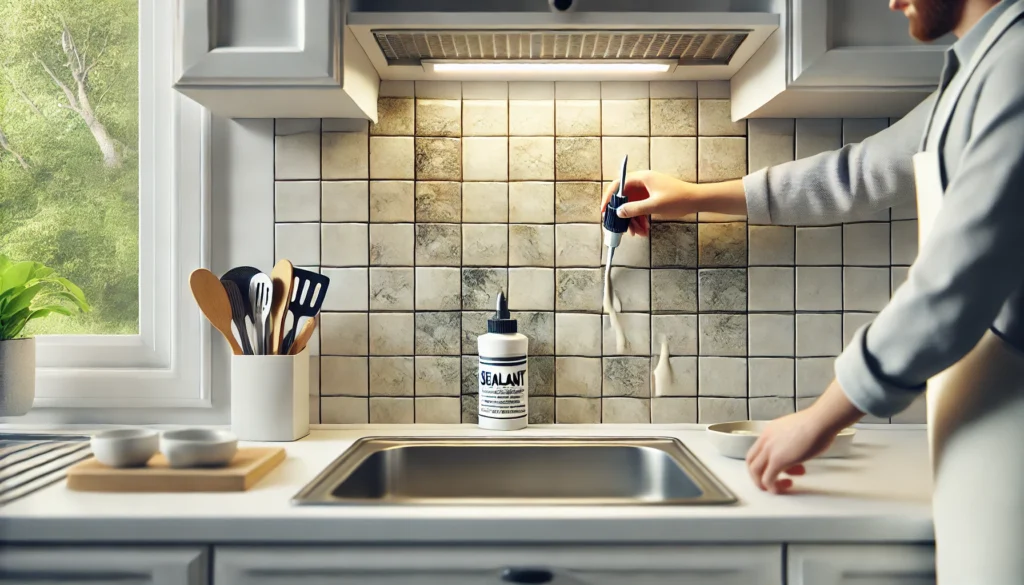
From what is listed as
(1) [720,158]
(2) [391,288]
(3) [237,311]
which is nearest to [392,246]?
(2) [391,288]

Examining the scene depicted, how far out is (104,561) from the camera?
0.90m

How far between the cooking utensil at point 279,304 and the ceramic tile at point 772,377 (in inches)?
35.6

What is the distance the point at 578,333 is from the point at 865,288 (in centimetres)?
58

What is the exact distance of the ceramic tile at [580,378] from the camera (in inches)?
57.6

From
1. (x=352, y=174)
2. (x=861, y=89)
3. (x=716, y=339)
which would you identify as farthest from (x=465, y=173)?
(x=861, y=89)

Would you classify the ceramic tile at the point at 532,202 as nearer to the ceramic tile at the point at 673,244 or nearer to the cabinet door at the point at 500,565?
the ceramic tile at the point at 673,244

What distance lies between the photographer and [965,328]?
771 millimetres

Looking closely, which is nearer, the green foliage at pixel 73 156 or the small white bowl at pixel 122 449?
the small white bowl at pixel 122 449

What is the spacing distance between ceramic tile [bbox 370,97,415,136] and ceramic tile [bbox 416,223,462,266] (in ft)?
0.63

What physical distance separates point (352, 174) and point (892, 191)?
101 cm

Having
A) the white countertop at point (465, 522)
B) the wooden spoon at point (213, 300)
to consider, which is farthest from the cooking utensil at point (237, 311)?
the white countertop at point (465, 522)

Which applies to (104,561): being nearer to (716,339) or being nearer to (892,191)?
(716,339)

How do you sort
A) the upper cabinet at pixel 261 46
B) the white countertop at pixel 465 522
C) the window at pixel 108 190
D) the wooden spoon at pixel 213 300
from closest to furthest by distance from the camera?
the white countertop at pixel 465 522, the upper cabinet at pixel 261 46, the wooden spoon at pixel 213 300, the window at pixel 108 190

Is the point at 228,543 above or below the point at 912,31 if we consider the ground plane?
below
